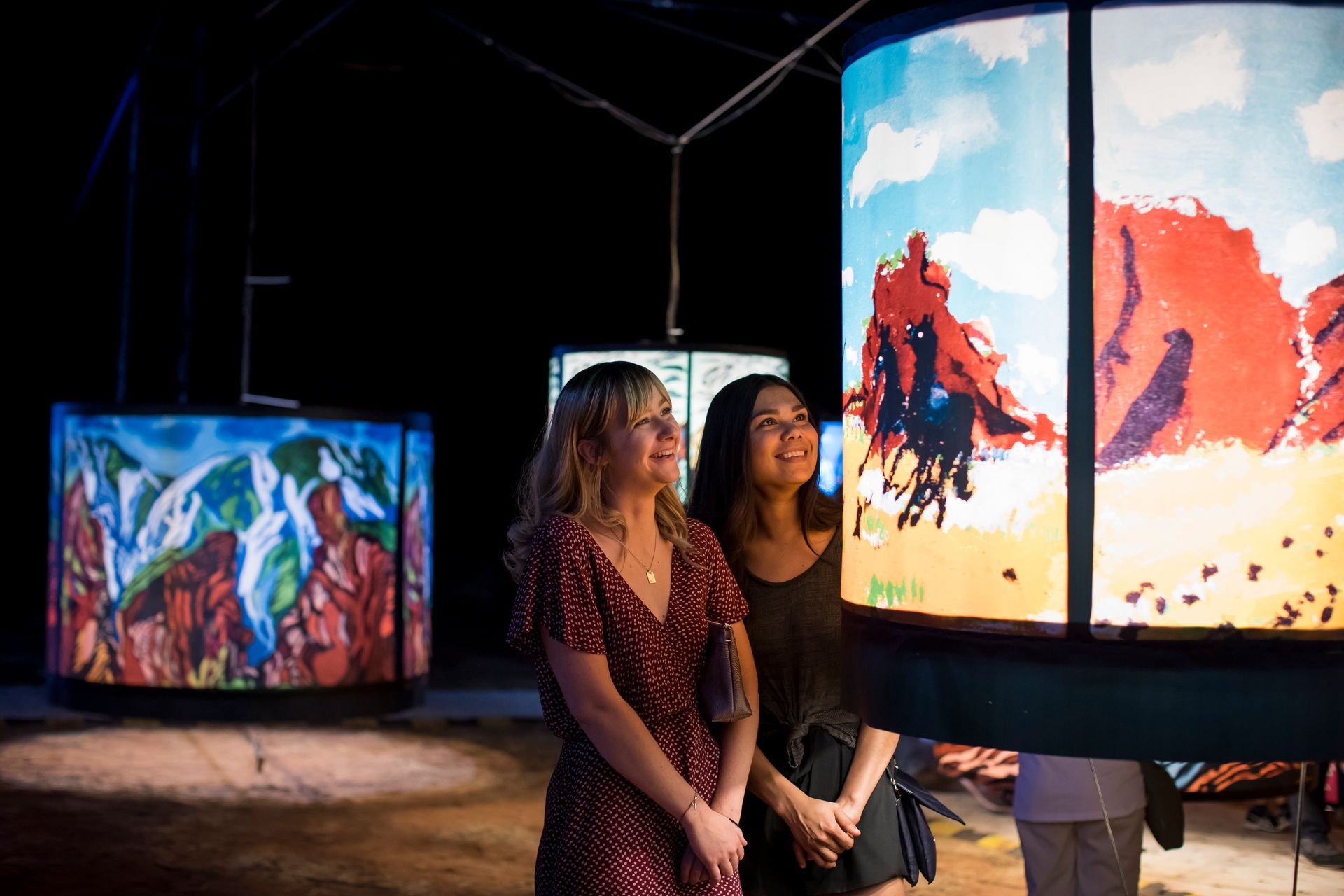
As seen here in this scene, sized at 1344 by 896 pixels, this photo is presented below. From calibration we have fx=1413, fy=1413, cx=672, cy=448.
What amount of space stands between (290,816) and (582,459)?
199 inches

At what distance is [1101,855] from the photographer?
4.04 meters

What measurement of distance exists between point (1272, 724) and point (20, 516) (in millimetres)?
22092

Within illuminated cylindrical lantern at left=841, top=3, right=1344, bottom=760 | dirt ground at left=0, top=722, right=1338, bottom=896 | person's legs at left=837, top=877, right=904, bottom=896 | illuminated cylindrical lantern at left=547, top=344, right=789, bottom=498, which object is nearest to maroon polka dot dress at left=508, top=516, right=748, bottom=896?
person's legs at left=837, top=877, right=904, bottom=896

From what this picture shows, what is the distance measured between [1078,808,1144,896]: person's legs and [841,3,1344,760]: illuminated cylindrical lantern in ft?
7.96

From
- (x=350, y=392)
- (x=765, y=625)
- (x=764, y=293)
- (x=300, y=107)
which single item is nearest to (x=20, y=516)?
(x=350, y=392)

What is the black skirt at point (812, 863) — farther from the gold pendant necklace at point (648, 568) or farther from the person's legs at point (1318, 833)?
the person's legs at point (1318, 833)

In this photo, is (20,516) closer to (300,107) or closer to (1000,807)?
(300,107)

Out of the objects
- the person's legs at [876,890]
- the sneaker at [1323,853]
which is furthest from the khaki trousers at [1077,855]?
the sneaker at [1323,853]

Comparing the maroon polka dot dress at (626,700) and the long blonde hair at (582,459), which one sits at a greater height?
the long blonde hair at (582,459)

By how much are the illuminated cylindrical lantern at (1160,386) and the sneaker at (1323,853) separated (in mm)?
5072

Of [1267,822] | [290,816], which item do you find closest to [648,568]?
[290,816]

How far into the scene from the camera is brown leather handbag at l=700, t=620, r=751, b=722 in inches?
106

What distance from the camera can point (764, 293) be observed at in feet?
67.3

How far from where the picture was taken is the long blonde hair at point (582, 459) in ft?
8.89
